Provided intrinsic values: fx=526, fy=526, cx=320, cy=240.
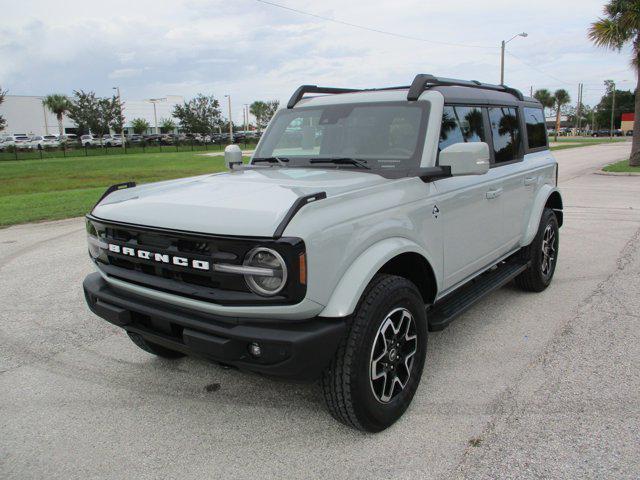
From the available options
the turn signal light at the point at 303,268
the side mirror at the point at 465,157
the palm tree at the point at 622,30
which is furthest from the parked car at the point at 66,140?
the turn signal light at the point at 303,268

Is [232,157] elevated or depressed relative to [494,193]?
elevated

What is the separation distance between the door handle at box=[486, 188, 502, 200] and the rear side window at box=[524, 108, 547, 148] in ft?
4.15

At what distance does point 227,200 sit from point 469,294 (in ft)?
6.96

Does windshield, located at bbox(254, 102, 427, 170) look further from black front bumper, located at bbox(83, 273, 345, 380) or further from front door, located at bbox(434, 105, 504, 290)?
black front bumper, located at bbox(83, 273, 345, 380)

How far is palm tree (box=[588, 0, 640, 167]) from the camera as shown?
1833 cm

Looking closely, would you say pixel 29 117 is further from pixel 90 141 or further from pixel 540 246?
pixel 540 246

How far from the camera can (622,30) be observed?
1864cm

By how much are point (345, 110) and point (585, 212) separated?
777 centimetres

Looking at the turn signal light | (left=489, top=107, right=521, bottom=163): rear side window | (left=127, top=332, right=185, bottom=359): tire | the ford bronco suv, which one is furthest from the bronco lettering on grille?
(left=489, top=107, right=521, bottom=163): rear side window

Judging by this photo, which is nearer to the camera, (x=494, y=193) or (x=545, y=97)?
(x=494, y=193)

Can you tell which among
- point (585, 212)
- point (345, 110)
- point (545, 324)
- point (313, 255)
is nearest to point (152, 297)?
point (313, 255)

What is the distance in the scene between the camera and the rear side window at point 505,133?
4.51m

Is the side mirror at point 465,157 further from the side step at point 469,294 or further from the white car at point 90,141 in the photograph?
the white car at point 90,141

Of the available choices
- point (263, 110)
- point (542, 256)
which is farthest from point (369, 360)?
point (263, 110)
